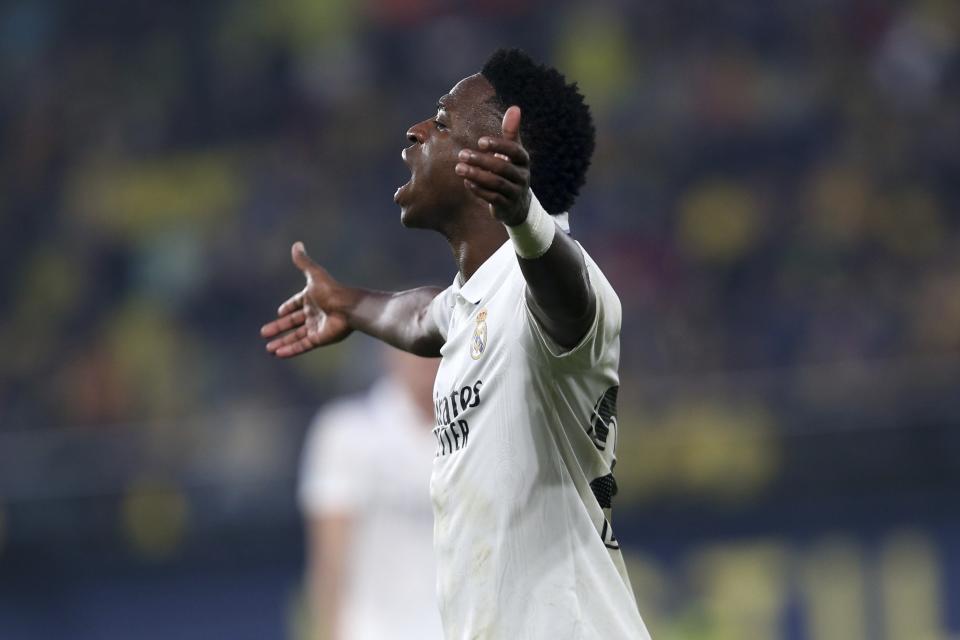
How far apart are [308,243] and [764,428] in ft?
16.2

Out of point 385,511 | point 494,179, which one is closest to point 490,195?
point 494,179

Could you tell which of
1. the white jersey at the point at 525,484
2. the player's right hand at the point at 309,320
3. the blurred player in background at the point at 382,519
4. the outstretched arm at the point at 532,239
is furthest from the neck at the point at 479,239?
the blurred player in background at the point at 382,519

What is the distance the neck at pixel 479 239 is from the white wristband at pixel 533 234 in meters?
0.59

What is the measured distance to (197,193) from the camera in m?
12.9

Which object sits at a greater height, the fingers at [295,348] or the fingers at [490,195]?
the fingers at [490,195]

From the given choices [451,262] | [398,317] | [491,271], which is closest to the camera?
[491,271]

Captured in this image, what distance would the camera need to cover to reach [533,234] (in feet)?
9.22

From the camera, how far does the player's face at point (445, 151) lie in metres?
3.39

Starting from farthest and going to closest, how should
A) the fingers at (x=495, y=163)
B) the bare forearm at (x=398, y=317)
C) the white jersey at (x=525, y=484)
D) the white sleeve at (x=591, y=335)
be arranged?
the bare forearm at (x=398, y=317)
the white jersey at (x=525, y=484)
the white sleeve at (x=591, y=335)
the fingers at (x=495, y=163)

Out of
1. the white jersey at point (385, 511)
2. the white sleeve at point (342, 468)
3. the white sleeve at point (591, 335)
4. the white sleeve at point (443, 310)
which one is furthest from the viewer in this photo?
the white sleeve at point (342, 468)

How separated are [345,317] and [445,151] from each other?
0.94 metres

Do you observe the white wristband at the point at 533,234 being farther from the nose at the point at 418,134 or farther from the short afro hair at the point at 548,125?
the nose at the point at 418,134

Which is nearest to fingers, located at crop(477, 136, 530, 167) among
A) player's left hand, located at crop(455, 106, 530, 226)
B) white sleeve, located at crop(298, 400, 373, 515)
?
player's left hand, located at crop(455, 106, 530, 226)

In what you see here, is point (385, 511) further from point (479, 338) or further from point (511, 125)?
point (511, 125)
